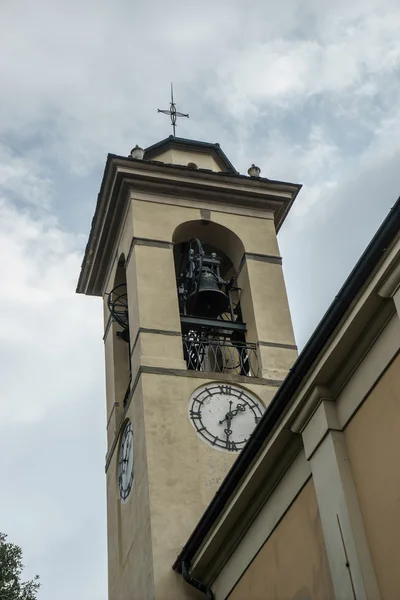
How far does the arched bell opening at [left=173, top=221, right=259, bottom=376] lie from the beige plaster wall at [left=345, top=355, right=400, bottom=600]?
19.8ft

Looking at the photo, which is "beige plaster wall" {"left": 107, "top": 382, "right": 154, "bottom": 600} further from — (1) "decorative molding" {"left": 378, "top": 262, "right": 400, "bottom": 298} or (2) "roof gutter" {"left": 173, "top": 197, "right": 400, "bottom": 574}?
(1) "decorative molding" {"left": 378, "top": 262, "right": 400, "bottom": 298}

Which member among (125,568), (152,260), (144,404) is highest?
(152,260)

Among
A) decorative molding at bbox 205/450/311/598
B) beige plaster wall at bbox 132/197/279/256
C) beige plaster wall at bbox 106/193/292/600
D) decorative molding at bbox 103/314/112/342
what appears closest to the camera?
decorative molding at bbox 205/450/311/598

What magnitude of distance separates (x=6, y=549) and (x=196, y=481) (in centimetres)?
627

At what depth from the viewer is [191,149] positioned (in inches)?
691

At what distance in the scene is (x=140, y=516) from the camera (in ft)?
39.9

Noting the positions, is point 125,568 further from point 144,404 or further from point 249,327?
point 249,327

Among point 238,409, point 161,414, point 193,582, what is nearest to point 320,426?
point 193,582

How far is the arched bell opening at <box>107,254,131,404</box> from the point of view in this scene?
49.7 ft

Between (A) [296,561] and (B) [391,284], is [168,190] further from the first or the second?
(B) [391,284]

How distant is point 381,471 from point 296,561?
164 cm

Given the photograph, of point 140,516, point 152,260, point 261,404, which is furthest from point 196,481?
point 152,260

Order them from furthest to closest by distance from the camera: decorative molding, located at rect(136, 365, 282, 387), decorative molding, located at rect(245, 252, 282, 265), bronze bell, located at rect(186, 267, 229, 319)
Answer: decorative molding, located at rect(245, 252, 282, 265), bronze bell, located at rect(186, 267, 229, 319), decorative molding, located at rect(136, 365, 282, 387)

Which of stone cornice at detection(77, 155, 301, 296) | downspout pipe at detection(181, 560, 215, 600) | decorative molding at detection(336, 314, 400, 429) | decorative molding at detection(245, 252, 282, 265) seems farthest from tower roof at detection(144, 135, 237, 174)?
decorative molding at detection(336, 314, 400, 429)
